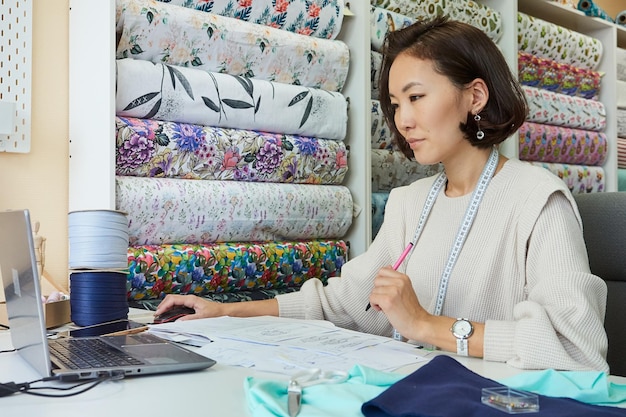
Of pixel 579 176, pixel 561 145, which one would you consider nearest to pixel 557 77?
pixel 561 145

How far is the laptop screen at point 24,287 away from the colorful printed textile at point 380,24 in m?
1.58

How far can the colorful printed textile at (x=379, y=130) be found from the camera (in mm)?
2420

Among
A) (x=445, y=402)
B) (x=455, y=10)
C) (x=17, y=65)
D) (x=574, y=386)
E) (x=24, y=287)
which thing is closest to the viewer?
(x=445, y=402)

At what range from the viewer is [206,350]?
1211 millimetres

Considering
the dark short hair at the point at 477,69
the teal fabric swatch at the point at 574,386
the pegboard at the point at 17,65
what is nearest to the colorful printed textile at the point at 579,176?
the dark short hair at the point at 477,69

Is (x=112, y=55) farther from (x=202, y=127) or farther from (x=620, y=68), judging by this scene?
(x=620, y=68)

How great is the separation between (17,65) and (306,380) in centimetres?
134

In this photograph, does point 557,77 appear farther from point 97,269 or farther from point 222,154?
point 97,269

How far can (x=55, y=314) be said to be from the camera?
1516mm

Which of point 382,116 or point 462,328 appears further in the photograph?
point 382,116

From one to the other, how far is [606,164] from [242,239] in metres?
A: 2.08

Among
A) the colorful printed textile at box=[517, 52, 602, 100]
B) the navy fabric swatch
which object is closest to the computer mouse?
the navy fabric swatch

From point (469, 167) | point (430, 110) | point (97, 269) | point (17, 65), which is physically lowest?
point (97, 269)

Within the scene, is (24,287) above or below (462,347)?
above
